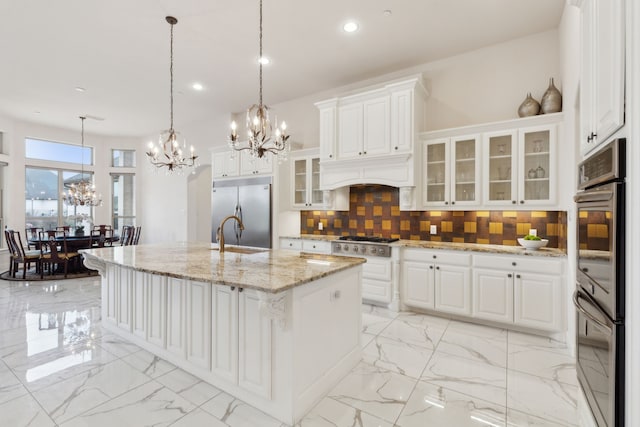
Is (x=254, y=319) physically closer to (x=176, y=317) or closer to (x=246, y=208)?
(x=176, y=317)

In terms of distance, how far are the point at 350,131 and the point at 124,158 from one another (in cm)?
751

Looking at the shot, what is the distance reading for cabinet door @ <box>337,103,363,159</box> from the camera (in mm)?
4242

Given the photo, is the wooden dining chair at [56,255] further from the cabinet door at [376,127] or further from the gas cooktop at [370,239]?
the cabinet door at [376,127]

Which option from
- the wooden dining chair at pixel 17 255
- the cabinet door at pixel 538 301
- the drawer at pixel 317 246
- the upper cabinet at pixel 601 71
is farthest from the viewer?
the wooden dining chair at pixel 17 255

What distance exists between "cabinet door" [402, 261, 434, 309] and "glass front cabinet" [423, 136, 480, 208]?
83 cm

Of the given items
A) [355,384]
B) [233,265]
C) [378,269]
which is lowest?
[355,384]

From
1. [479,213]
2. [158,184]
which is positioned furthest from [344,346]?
[158,184]

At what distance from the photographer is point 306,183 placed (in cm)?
499

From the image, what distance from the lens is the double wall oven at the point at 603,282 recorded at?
1175 mm

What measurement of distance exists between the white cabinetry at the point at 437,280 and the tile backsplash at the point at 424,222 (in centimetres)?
56

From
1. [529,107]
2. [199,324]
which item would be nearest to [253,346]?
[199,324]

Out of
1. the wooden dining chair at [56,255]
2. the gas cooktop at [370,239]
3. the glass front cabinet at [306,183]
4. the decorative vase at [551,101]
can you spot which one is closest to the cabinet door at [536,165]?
the decorative vase at [551,101]

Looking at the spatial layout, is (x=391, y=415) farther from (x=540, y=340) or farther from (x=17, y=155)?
(x=17, y=155)

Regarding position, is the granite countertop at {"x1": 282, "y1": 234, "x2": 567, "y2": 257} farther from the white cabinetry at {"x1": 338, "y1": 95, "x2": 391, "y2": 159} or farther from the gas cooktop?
the white cabinetry at {"x1": 338, "y1": 95, "x2": 391, "y2": 159}
